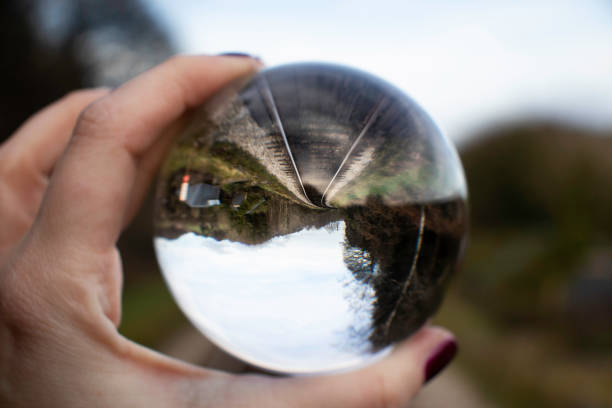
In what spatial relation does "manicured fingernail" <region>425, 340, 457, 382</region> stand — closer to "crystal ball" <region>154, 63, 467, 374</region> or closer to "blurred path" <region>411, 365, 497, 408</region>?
"crystal ball" <region>154, 63, 467, 374</region>

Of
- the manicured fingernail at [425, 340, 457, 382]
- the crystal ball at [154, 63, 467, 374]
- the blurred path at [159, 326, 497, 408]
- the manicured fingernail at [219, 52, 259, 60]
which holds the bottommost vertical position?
the blurred path at [159, 326, 497, 408]

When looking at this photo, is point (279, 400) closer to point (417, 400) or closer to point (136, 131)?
point (136, 131)

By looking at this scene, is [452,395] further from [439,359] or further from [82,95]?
[82,95]

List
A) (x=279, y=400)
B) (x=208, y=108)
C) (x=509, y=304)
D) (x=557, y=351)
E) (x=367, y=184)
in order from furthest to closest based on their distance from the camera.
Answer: (x=509, y=304)
(x=557, y=351)
(x=208, y=108)
(x=279, y=400)
(x=367, y=184)

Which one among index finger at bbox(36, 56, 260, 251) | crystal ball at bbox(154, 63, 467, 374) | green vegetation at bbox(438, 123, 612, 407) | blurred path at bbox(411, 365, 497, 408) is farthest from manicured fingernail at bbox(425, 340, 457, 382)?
green vegetation at bbox(438, 123, 612, 407)

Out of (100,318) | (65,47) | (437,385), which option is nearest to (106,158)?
(100,318)

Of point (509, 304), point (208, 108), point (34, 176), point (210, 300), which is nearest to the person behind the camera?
point (210, 300)

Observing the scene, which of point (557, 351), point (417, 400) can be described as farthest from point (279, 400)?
point (557, 351)
